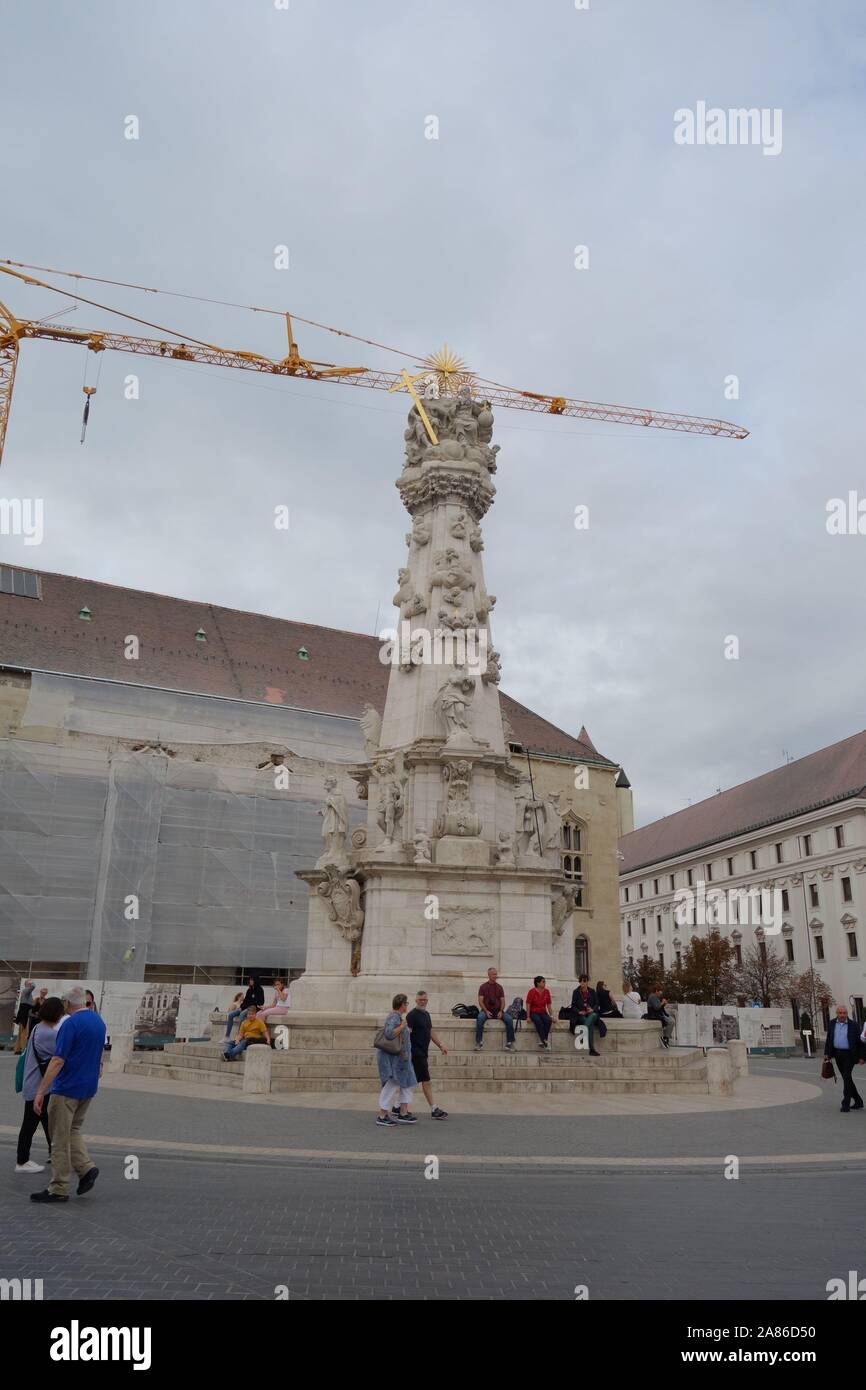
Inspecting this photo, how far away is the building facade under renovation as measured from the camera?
33.2 metres

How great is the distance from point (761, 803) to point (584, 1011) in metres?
54.8

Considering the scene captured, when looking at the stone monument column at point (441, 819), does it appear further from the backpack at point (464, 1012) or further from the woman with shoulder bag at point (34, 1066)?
the woman with shoulder bag at point (34, 1066)

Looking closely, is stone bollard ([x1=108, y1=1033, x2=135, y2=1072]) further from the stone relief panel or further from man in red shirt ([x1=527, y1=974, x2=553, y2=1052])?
man in red shirt ([x1=527, y1=974, x2=553, y2=1052])

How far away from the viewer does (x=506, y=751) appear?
19.9 m

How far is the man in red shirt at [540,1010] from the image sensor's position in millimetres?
15523

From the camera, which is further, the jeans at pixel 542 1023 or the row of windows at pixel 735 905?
the row of windows at pixel 735 905

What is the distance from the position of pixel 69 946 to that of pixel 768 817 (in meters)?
46.1

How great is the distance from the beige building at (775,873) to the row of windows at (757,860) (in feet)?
0.23

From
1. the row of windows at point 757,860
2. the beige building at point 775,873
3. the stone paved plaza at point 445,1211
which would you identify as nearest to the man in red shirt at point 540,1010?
the stone paved plaza at point 445,1211

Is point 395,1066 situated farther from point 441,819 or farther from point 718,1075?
point 441,819

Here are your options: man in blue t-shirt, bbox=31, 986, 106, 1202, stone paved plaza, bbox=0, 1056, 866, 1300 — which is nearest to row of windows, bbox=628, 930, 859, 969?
stone paved plaza, bbox=0, 1056, 866, 1300

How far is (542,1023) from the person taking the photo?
15.5m

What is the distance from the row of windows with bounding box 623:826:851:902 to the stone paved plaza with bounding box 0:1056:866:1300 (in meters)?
48.1
